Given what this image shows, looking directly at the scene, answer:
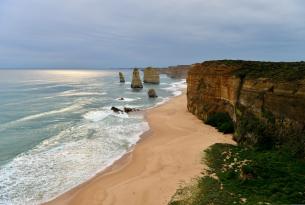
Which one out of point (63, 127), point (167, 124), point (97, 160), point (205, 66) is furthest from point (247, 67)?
point (63, 127)

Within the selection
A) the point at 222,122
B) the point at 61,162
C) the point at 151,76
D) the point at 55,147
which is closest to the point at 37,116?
the point at 55,147

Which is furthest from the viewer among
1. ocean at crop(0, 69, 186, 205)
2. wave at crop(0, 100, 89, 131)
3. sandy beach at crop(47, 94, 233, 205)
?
wave at crop(0, 100, 89, 131)

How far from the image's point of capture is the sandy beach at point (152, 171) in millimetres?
15789

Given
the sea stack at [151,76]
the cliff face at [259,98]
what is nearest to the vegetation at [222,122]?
the cliff face at [259,98]

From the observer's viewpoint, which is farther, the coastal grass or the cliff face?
the cliff face

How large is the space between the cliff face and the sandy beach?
8.70 feet

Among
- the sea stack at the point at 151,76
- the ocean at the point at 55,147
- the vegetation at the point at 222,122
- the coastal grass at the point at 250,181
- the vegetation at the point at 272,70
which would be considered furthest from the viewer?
the sea stack at the point at 151,76

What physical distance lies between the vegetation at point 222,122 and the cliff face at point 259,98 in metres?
0.56

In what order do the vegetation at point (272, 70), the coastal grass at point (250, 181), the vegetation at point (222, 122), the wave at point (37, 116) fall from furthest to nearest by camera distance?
the wave at point (37, 116)
the vegetation at point (222, 122)
the vegetation at point (272, 70)
the coastal grass at point (250, 181)

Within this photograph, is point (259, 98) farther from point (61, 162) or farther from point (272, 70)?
point (61, 162)

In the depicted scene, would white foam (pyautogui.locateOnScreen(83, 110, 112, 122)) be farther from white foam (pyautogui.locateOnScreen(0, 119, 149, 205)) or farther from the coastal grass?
the coastal grass

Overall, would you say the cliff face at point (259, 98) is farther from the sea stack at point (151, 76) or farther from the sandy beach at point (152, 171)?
the sea stack at point (151, 76)

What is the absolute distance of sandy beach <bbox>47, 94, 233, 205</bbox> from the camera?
51.8 ft

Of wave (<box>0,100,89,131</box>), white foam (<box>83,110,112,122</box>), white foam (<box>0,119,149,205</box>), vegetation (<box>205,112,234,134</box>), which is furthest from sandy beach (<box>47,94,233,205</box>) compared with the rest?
wave (<box>0,100,89,131</box>)
